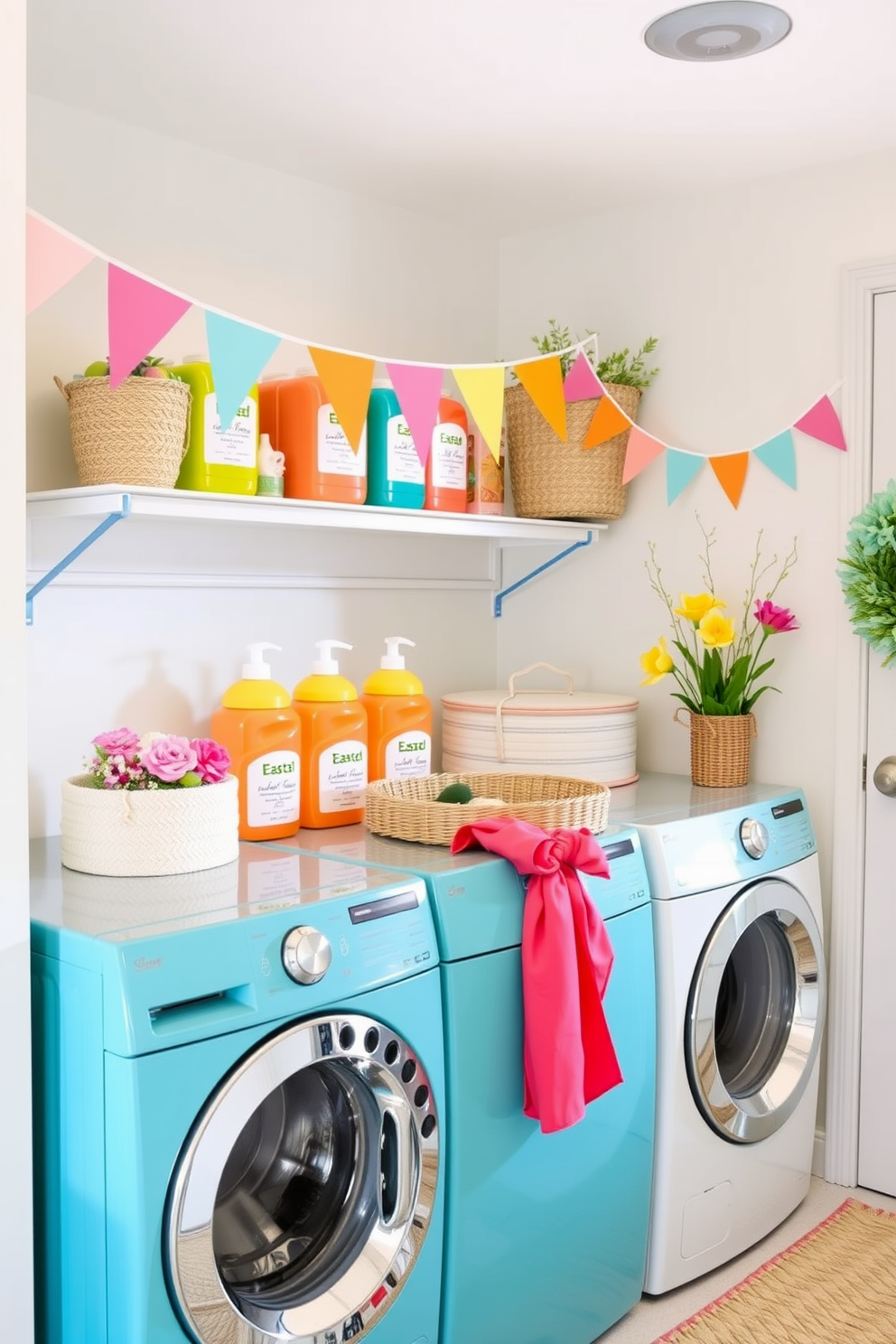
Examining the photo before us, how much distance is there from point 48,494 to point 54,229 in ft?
1.67

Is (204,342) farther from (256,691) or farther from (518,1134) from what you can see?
(518,1134)

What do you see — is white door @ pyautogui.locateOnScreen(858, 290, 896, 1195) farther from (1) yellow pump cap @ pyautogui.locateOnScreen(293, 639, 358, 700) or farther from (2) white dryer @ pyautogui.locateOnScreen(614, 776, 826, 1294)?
(1) yellow pump cap @ pyautogui.locateOnScreen(293, 639, 358, 700)

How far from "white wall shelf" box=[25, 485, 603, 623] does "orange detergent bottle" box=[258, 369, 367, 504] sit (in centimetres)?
6

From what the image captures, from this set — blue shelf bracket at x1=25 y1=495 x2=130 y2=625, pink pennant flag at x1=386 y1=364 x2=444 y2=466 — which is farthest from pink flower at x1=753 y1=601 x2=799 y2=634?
blue shelf bracket at x1=25 y1=495 x2=130 y2=625

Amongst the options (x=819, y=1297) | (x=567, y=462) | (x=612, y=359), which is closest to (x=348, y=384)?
(x=567, y=462)

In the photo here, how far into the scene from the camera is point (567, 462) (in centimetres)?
283

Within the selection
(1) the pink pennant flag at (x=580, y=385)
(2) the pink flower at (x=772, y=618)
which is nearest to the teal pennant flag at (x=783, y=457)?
(2) the pink flower at (x=772, y=618)

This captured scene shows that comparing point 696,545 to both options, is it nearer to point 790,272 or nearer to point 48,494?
point 790,272

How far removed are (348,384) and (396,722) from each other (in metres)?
0.68

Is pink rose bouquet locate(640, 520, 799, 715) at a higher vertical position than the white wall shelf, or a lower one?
lower

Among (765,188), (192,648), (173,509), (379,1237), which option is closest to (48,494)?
(173,509)

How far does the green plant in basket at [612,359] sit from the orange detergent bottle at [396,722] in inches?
32.7

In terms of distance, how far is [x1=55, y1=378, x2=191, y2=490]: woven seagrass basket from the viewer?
6.71ft

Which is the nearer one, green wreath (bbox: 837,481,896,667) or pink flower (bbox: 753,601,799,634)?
green wreath (bbox: 837,481,896,667)
